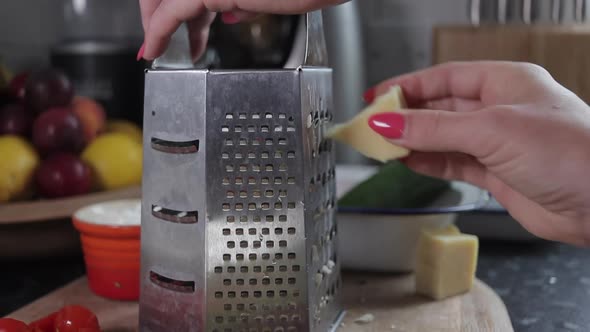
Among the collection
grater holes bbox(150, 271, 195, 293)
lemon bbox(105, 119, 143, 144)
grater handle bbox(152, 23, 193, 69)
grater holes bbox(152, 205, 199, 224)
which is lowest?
grater holes bbox(150, 271, 195, 293)

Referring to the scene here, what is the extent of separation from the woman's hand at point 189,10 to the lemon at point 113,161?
0.97 feet

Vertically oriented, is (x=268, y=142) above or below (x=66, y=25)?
below

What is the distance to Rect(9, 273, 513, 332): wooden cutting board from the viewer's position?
78cm

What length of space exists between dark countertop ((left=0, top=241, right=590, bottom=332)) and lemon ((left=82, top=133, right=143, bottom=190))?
13 centimetres

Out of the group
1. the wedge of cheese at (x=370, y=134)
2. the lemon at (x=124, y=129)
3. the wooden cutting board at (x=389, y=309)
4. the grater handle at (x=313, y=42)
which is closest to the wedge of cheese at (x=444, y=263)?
the wooden cutting board at (x=389, y=309)

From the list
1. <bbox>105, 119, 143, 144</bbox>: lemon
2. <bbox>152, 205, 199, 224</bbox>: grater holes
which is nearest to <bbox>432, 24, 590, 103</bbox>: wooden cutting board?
<bbox>105, 119, 143, 144</bbox>: lemon

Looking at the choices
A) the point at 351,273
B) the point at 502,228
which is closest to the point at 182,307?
the point at 351,273

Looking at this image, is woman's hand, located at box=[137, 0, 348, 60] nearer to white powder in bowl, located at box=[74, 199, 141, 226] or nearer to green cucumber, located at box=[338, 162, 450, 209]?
white powder in bowl, located at box=[74, 199, 141, 226]

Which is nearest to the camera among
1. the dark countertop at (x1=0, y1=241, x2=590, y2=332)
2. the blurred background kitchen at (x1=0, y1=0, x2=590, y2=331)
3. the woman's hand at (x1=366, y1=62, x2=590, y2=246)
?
the woman's hand at (x1=366, y1=62, x2=590, y2=246)

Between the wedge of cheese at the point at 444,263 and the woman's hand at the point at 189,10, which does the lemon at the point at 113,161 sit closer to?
the woman's hand at the point at 189,10

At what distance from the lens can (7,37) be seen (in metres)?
1.46

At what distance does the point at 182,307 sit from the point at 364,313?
0.73ft

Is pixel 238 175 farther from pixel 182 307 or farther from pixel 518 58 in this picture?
pixel 518 58

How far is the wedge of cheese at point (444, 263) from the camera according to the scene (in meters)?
0.85
